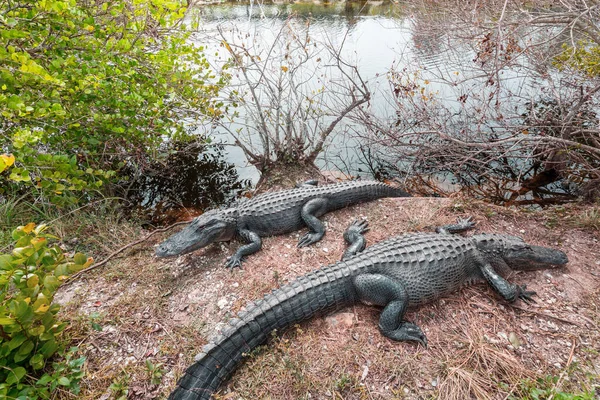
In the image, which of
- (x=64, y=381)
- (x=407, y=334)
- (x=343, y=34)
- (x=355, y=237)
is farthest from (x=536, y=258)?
(x=343, y=34)

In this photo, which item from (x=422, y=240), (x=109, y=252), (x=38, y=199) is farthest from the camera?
(x=38, y=199)

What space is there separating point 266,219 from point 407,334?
2079mm

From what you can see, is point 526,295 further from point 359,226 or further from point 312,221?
point 312,221

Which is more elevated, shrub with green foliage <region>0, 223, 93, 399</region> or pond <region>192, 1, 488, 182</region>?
pond <region>192, 1, 488, 182</region>

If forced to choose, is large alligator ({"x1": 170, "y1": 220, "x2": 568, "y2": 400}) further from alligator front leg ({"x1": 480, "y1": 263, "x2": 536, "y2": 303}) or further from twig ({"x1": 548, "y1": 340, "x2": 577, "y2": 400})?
twig ({"x1": 548, "y1": 340, "x2": 577, "y2": 400})

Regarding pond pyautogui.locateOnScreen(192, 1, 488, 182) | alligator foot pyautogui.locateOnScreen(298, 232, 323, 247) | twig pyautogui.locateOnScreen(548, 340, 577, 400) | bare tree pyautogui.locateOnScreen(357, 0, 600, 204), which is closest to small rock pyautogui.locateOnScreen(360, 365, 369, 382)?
twig pyautogui.locateOnScreen(548, 340, 577, 400)

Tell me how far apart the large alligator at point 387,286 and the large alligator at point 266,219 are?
105cm

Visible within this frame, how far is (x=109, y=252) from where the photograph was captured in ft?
13.8

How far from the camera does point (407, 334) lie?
2.98m

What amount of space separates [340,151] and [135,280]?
477 cm

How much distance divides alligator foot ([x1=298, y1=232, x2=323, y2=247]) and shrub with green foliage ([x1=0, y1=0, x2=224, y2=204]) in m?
2.42

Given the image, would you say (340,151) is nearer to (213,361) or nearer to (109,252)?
(109,252)

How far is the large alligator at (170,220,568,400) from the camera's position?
2.72 metres

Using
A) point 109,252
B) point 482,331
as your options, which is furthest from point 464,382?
point 109,252
